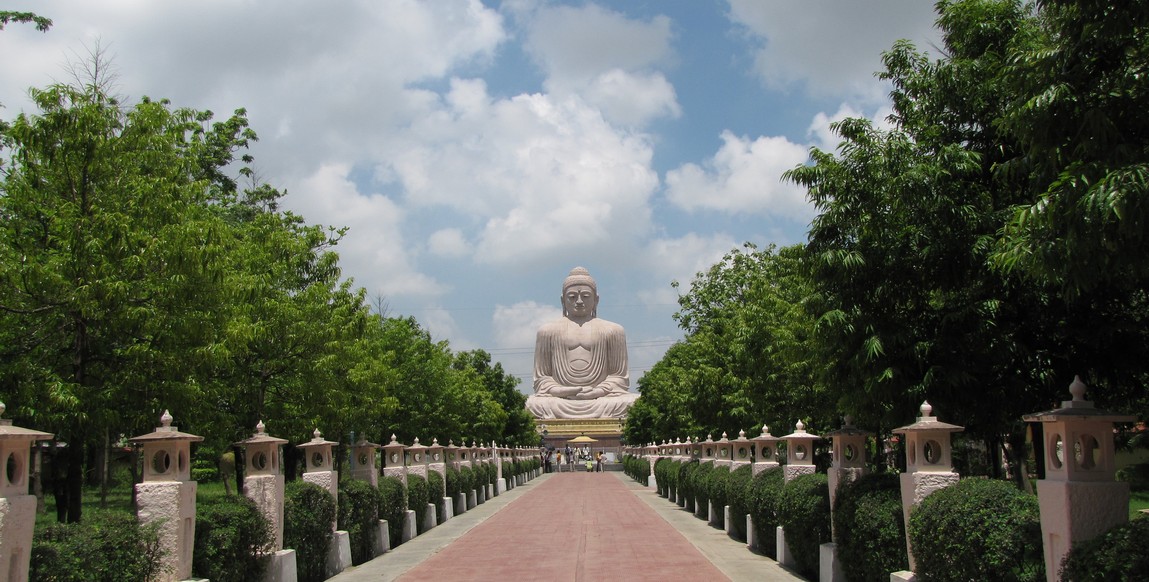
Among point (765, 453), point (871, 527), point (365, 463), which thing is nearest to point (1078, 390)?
point (871, 527)

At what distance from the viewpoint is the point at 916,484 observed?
8648 millimetres

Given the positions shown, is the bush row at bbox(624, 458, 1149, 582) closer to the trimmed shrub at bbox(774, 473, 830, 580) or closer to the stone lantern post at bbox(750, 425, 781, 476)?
the trimmed shrub at bbox(774, 473, 830, 580)

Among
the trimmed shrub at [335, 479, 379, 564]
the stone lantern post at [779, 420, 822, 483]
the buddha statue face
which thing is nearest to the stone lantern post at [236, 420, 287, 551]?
the trimmed shrub at [335, 479, 379, 564]

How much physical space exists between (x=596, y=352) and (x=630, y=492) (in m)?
36.3

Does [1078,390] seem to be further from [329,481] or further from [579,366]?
[579,366]

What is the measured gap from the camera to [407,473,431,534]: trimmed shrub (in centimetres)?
1902

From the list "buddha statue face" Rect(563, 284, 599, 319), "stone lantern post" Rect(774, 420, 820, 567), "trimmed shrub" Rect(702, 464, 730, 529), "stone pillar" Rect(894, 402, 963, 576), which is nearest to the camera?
"stone pillar" Rect(894, 402, 963, 576)

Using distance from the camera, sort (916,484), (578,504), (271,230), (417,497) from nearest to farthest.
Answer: (916,484) < (271,230) < (417,497) < (578,504)

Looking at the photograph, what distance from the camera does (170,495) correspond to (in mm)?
8562

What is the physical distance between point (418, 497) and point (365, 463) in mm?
2789

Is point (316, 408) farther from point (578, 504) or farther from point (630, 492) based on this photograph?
point (630, 492)

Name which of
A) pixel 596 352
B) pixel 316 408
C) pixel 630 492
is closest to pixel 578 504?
pixel 630 492

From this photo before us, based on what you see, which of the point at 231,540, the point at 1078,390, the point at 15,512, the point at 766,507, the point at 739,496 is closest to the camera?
the point at 15,512

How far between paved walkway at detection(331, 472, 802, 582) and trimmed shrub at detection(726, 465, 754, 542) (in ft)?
1.07
